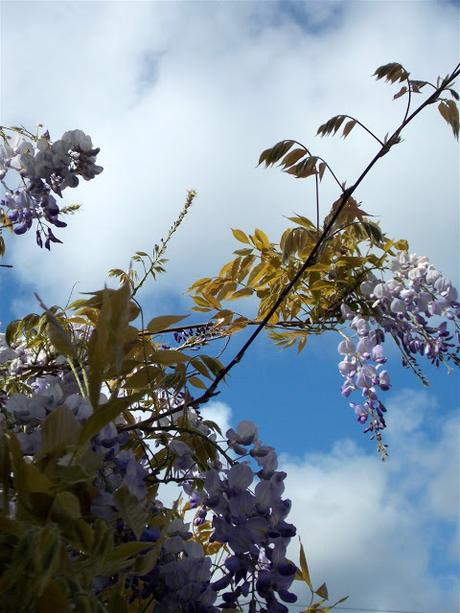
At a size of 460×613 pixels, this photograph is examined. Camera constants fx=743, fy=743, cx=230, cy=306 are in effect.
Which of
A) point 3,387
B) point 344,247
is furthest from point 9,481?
point 344,247

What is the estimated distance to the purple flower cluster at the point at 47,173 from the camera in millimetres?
1333

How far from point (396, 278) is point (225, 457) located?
1.03 m

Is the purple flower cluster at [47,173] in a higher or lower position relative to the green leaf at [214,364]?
higher

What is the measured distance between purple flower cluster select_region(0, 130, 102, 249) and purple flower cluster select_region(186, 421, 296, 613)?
0.72 m

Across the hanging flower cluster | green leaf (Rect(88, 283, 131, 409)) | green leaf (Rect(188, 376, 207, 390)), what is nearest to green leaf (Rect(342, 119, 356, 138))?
green leaf (Rect(188, 376, 207, 390))

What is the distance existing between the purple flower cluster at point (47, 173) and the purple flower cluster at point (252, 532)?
28.5 inches

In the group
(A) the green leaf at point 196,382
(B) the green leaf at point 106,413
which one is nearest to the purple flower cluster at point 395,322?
(A) the green leaf at point 196,382

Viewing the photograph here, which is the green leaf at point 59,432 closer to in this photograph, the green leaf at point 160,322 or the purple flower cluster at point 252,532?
the purple flower cluster at point 252,532

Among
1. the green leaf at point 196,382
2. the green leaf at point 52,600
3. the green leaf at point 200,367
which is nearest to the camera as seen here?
the green leaf at point 52,600

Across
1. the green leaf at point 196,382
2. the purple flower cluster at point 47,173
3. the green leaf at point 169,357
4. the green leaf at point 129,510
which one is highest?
the purple flower cluster at point 47,173

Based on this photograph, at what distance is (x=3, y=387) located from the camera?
3.99 ft

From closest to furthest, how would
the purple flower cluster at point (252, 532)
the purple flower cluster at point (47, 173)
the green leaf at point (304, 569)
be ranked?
1. the purple flower cluster at point (252, 532)
2. the green leaf at point (304, 569)
3. the purple flower cluster at point (47, 173)

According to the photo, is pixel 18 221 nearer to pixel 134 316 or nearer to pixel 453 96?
pixel 134 316

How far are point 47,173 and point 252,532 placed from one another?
0.84 m
